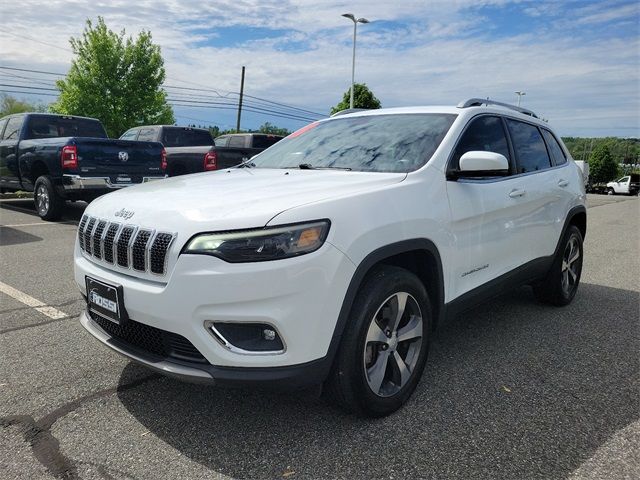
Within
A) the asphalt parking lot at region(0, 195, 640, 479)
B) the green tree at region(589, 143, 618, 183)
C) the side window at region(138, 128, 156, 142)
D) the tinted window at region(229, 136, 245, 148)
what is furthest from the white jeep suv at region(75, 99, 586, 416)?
the green tree at region(589, 143, 618, 183)

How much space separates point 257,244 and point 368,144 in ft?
5.12

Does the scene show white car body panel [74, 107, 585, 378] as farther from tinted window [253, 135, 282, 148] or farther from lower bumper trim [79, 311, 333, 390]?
tinted window [253, 135, 282, 148]

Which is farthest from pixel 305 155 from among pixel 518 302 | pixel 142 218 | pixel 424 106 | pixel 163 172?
pixel 163 172

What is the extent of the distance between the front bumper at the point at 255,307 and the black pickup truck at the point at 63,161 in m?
7.26

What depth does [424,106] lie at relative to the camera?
3955 millimetres

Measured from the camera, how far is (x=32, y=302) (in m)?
4.68

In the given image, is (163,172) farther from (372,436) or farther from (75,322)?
(372,436)

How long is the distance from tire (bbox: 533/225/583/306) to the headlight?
331 cm

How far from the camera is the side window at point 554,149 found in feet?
16.1

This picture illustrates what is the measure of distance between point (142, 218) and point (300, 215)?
0.81m

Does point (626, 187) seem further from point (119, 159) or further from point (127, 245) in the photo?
point (127, 245)

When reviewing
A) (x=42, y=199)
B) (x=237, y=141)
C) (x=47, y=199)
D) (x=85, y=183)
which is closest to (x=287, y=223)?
(x=85, y=183)

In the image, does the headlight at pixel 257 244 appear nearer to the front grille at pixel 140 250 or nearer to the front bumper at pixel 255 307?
the front bumper at pixel 255 307

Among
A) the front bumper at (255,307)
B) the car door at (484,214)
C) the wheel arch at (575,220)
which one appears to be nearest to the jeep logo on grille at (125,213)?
the front bumper at (255,307)
